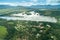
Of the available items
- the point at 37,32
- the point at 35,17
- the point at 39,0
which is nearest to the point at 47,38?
the point at 37,32

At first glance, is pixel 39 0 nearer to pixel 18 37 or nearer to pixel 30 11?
pixel 30 11

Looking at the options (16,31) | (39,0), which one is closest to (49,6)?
(39,0)

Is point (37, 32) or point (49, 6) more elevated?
point (49, 6)

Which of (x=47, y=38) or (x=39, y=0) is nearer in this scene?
(x=47, y=38)

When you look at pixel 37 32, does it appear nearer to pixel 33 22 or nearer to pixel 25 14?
pixel 33 22

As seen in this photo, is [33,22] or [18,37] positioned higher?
[33,22]

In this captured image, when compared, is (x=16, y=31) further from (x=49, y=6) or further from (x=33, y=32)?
(x=49, y=6)

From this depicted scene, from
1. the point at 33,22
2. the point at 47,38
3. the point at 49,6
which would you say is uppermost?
the point at 49,6

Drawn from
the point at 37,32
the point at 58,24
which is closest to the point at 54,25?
the point at 58,24
